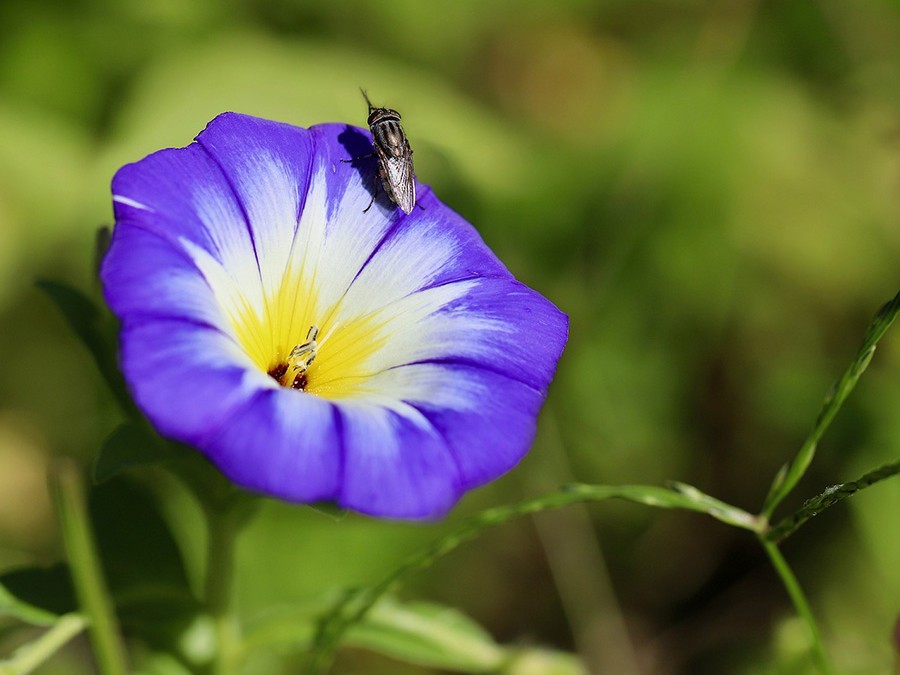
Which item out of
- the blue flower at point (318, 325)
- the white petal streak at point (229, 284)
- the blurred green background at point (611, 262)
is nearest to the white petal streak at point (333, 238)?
the blue flower at point (318, 325)

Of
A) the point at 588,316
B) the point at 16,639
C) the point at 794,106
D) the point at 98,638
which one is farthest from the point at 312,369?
the point at 794,106

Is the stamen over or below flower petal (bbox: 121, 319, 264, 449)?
below

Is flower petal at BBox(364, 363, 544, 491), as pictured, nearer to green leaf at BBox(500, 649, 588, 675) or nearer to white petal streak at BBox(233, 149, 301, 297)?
white petal streak at BBox(233, 149, 301, 297)

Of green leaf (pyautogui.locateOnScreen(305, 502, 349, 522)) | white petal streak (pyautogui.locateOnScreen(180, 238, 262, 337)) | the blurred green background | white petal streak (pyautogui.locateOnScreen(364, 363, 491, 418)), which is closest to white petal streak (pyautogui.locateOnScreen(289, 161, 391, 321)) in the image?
white petal streak (pyautogui.locateOnScreen(180, 238, 262, 337))

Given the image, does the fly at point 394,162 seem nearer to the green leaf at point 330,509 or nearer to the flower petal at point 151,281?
the flower petal at point 151,281

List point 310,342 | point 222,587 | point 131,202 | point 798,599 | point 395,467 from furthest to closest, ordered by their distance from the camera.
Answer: point 222,587 → point 310,342 → point 798,599 → point 131,202 → point 395,467

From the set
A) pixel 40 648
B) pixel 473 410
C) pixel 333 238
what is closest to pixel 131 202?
pixel 333 238

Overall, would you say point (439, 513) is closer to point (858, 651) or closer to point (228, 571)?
point (228, 571)

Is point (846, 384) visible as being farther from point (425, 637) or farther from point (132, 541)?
point (132, 541)
